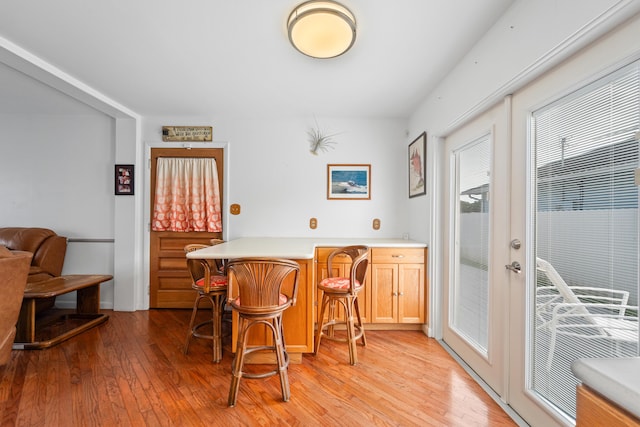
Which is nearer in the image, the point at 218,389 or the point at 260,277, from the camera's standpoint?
the point at 260,277

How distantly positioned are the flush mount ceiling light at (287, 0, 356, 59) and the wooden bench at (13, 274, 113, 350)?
3.22m

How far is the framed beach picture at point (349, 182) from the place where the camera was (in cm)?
361

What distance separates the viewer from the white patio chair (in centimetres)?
116

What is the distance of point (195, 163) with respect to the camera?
3.58 meters

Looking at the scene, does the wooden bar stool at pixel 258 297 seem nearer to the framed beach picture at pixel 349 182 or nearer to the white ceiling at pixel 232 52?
the white ceiling at pixel 232 52

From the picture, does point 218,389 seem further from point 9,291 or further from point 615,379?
point 615,379

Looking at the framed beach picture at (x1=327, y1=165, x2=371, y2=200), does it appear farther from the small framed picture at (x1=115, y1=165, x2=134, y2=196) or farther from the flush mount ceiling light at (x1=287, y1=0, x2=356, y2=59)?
the small framed picture at (x1=115, y1=165, x2=134, y2=196)

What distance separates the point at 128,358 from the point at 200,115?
9.20ft

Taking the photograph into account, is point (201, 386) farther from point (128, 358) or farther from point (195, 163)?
point (195, 163)

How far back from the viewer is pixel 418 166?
3.13 meters

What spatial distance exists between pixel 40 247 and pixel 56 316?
2.81 ft

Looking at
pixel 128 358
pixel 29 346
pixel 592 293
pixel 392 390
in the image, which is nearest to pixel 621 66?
pixel 592 293

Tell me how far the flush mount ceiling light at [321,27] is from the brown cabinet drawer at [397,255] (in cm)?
193

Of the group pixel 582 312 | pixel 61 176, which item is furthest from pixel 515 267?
pixel 61 176
